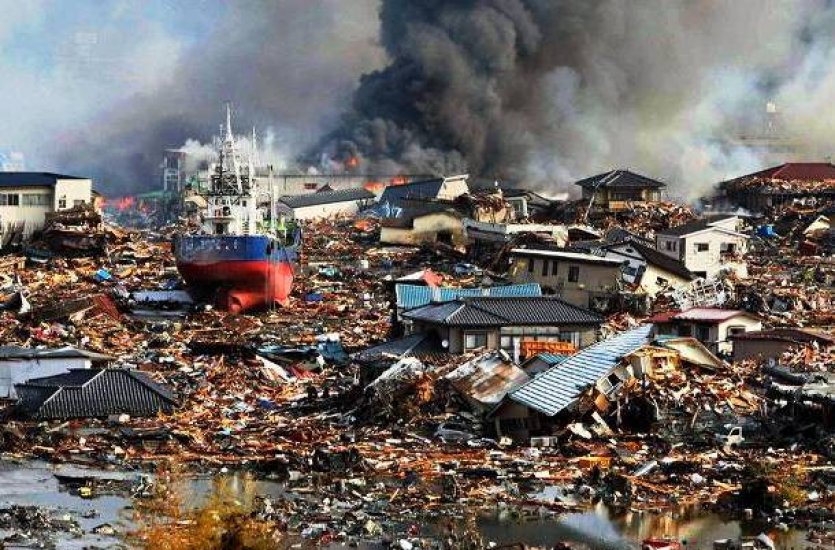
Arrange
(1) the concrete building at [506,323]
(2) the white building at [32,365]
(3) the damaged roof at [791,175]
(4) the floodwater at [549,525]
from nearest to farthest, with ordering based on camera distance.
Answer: (4) the floodwater at [549,525] → (1) the concrete building at [506,323] → (2) the white building at [32,365] → (3) the damaged roof at [791,175]

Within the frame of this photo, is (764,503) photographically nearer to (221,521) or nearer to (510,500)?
(510,500)

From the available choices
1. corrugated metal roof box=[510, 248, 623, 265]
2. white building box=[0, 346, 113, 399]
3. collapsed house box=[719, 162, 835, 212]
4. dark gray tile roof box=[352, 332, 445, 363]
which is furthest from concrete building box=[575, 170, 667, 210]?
white building box=[0, 346, 113, 399]

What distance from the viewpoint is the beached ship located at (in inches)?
1377

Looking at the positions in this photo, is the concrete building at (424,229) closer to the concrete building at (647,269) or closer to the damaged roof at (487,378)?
the concrete building at (647,269)

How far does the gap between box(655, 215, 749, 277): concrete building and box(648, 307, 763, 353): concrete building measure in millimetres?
9072

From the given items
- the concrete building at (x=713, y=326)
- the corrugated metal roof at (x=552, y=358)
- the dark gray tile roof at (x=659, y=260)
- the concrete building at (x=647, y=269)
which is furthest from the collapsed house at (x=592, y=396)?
the dark gray tile roof at (x=659, y=260)

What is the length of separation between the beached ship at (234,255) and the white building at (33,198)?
25.8 ft

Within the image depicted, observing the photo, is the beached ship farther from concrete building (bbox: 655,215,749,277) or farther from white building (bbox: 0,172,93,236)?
concrete building (bbox: 655,215,749,277)

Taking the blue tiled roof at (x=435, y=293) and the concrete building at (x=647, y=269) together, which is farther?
the concrete building at (x=647, y=269)

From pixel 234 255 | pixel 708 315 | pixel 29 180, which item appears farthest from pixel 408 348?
pixel 29 180

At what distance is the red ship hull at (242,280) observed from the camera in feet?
114

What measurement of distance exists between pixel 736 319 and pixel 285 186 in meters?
35.1

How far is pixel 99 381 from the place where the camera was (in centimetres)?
2259

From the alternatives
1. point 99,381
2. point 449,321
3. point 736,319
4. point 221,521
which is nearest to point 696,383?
point 449,321
